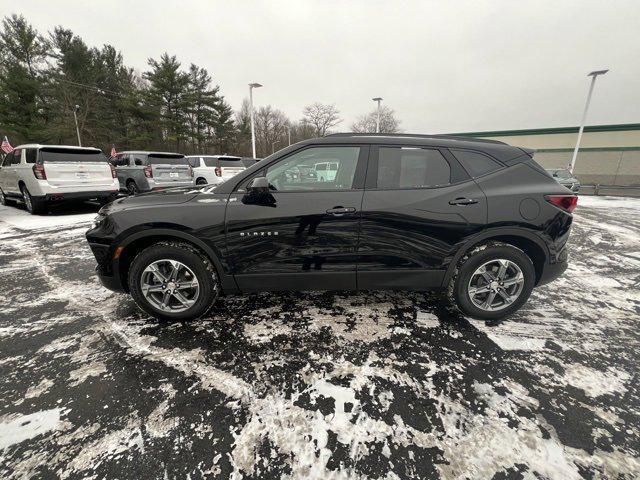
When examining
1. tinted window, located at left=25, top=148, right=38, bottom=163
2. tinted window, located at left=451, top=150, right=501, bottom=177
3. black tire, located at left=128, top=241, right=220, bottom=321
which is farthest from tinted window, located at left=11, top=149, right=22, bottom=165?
tinted window, located at left=451, top=150, right=501, bottom=177

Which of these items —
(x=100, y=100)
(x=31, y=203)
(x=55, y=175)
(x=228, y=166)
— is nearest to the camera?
(x=55, y=175)

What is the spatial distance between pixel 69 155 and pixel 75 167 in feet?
1.27

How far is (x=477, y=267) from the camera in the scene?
109 inches

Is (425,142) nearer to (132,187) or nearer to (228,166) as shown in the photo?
(228,166)

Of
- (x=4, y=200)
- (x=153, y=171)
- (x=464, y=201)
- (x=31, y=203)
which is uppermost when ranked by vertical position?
(x=153, y=171)

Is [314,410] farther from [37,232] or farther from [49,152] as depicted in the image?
[49,152]

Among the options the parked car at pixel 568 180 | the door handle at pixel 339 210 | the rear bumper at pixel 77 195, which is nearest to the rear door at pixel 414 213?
the door handle at pixel 339 210

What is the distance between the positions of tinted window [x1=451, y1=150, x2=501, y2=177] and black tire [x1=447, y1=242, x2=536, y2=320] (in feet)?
2.33

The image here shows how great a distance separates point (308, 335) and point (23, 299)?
134 inches

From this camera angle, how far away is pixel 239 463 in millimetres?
1538

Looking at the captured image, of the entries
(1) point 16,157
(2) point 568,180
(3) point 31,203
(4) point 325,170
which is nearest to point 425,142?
(4) point 325,170

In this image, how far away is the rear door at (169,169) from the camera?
10.2m

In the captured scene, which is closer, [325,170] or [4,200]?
[325,170]

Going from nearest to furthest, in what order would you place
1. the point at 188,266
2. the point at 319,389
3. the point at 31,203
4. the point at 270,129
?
the point at 319,389 → the point at 188,266 → the point at 31,203 → the point at 270,129
